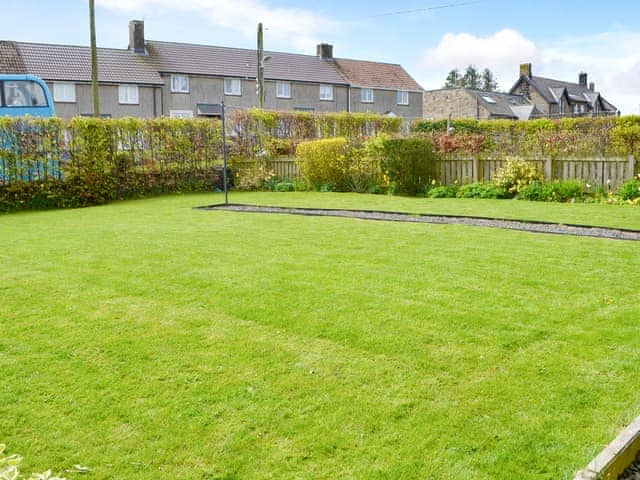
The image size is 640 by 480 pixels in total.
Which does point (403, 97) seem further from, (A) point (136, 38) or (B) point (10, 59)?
(B) point (10, 59)

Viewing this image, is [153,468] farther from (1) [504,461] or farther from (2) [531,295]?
(2) [531,295]

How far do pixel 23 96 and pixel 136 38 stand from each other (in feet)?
82.9

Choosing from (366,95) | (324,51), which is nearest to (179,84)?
(324,51)

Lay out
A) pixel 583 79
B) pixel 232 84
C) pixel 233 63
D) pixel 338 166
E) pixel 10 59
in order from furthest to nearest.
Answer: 1. pixel 583 79
2. pixel 233 63
3. pixel 232 84
4. pixel 10 59
5. pixel 338 166

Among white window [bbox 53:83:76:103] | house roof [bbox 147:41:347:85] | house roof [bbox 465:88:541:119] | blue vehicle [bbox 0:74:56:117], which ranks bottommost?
blue vehicle [bbox 0:74:56:117]

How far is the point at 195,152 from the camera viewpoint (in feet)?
62.4

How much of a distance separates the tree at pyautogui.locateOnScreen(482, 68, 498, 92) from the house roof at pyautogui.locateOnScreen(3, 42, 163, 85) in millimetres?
75535

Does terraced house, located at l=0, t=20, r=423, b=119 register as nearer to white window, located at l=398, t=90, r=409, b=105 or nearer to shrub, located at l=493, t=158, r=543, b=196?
white window, located at l=398, t=90, r=409, b=105

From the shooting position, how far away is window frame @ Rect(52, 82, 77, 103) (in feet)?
127

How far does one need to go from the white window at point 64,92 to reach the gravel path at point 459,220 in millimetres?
29320

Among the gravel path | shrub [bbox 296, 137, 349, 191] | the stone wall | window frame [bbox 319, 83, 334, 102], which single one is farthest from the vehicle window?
the stone wall

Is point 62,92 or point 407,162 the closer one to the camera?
point 407,162

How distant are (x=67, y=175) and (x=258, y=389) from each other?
14.0 metres

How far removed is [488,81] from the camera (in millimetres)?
104750
